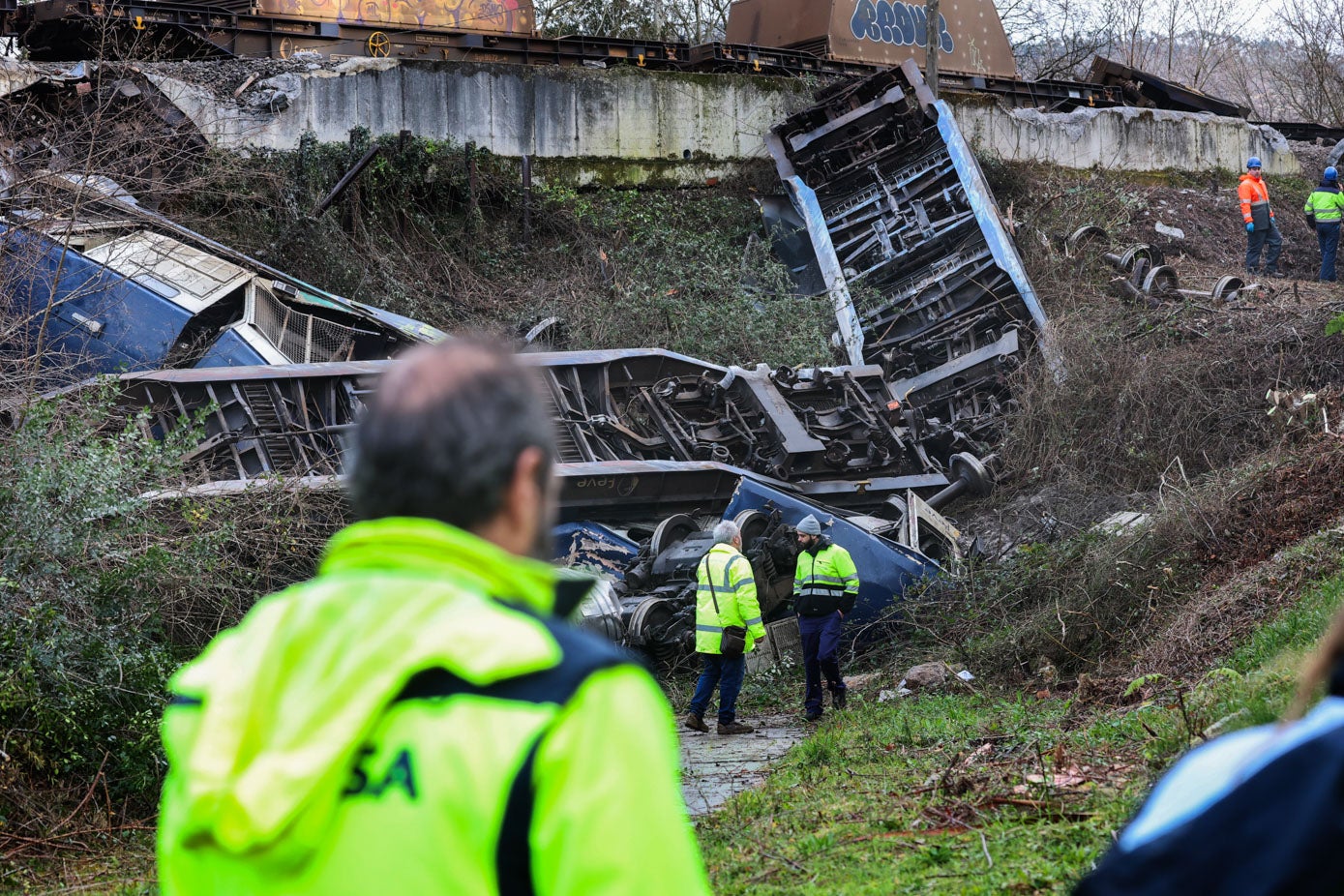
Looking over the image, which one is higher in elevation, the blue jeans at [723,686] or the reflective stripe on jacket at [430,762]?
the reflective stripe on jacket at [430,762]

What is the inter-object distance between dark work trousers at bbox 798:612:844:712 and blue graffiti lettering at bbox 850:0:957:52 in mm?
15078

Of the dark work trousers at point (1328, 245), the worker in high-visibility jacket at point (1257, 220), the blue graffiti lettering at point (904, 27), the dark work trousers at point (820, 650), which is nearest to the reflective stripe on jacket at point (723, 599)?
the dark work trousers at point (820, 650)

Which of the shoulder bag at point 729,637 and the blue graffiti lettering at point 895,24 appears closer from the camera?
the shoulder bag at point 729,637

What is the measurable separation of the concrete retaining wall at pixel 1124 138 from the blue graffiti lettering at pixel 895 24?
86.8 inches

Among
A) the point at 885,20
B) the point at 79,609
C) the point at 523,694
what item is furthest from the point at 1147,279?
the point at 523,694

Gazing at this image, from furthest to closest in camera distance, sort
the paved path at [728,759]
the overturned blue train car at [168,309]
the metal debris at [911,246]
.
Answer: the metal debris at [911,246]
the overturned blue train car at [168,309]
the paved path at [728,759]

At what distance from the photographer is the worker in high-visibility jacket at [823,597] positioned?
9.40 metres

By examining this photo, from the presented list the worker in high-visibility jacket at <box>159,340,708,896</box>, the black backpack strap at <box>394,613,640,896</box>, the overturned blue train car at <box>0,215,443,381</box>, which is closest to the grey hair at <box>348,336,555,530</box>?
the worker in high-visibility jacket at <box>159,340,708,896</box>

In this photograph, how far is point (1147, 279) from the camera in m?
16.1

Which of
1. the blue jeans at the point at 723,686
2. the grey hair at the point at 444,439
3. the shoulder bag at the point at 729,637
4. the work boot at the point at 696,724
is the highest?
the grey hair at the point at 444,439

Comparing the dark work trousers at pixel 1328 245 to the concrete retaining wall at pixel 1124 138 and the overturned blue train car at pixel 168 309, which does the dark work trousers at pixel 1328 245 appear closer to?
the concrete retaining wall at pixel 1124 138

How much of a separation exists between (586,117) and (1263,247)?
10.3 metres

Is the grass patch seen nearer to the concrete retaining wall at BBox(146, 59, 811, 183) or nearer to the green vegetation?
the green vegetation

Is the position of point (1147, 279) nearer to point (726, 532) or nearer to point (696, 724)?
point (726, 532)
